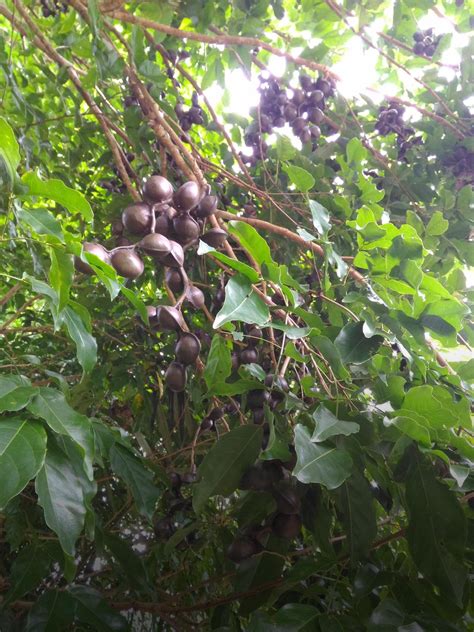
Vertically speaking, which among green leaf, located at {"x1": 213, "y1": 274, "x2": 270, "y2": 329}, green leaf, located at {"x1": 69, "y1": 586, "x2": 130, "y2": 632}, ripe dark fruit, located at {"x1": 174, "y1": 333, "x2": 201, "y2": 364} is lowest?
green leaf, located at {"x1": 69, "y1": 586, "x2": 130, "y2": 632}

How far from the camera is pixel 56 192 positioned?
63 cm

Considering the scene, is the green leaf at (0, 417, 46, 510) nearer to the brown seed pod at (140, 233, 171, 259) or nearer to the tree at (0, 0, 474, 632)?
the tree at (0, 0, 474, 632)

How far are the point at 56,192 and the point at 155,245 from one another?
145 millimetres

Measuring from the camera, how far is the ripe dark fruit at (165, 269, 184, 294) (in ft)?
2.82

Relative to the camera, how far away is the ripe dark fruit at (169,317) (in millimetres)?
760

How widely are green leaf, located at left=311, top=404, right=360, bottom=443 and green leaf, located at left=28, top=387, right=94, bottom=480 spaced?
0.87ft

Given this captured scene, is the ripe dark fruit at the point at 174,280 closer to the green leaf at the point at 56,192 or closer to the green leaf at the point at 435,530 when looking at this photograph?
the green leaf at the point at 56,192

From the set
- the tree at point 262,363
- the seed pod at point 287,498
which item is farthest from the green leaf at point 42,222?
the seed pod at point 287,498

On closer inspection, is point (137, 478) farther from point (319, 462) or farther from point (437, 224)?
point (437, 224)

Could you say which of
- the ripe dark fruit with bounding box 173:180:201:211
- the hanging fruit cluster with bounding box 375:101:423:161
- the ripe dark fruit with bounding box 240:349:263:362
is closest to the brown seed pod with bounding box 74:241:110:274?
the ripe dark fruit with bounding box 173:180:201:211

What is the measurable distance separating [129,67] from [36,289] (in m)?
0.81

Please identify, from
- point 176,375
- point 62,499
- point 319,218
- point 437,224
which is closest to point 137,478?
point 176,375

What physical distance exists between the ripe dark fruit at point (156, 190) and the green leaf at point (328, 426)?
0.39m

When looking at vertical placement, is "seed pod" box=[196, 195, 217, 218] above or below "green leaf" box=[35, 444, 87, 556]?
above
